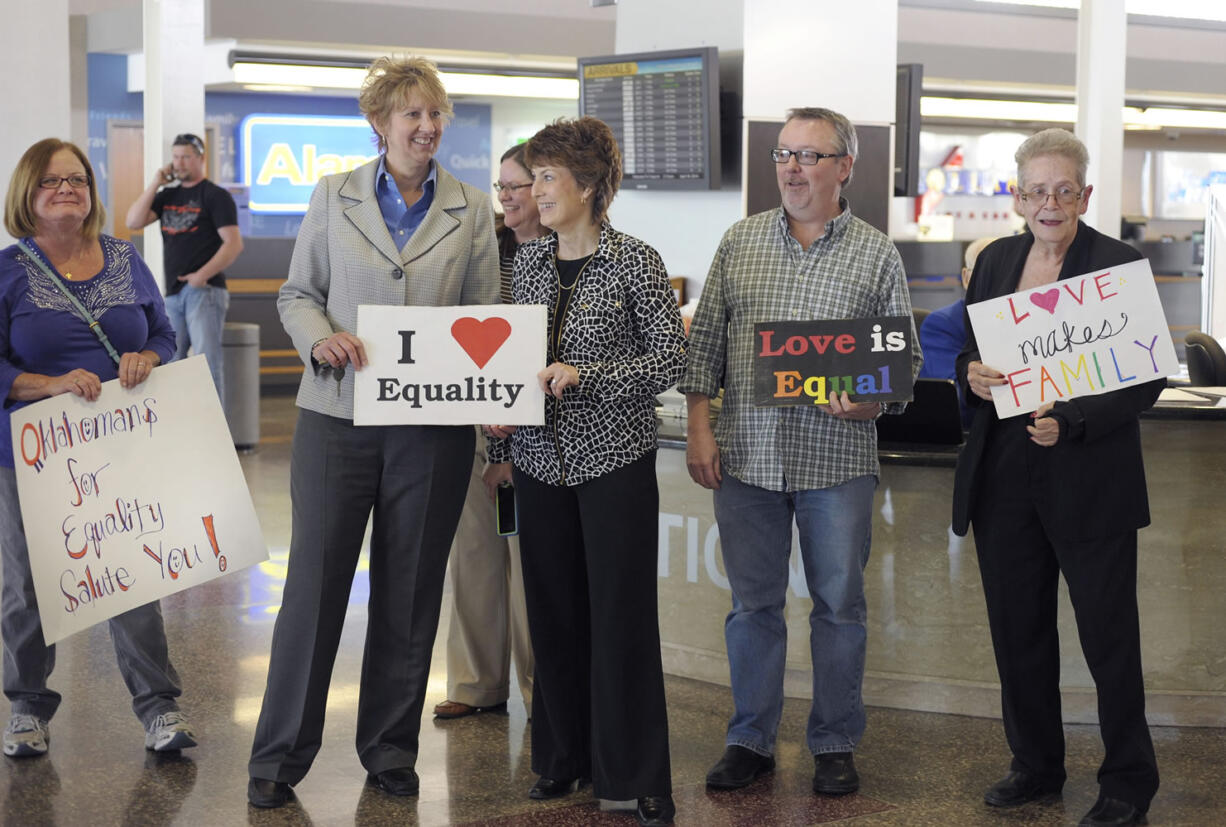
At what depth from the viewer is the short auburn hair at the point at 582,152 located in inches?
125

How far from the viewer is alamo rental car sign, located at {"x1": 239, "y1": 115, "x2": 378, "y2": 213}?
15438 millimetres

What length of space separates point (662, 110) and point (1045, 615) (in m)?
3.09

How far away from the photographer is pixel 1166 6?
9.99m

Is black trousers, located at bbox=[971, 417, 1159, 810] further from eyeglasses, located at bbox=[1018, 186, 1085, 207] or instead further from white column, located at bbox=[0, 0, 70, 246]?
white column, located at bbox=[0, 0, 70, 246]

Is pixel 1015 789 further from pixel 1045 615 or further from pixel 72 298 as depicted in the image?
pixel 72 298

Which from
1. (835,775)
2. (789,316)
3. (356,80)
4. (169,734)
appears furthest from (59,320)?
(356,80)

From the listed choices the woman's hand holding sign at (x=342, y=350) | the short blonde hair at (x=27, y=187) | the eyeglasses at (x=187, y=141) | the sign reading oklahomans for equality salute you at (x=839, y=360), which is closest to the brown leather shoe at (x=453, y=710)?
the woman's hand holding sign at (x=342, y=350)

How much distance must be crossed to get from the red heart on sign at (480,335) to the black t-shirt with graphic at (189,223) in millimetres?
5671

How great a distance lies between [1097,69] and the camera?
7461mm

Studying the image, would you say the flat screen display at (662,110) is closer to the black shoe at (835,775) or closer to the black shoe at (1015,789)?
the black shoe at (835,775)

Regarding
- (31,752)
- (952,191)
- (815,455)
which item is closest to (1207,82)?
(952,191)

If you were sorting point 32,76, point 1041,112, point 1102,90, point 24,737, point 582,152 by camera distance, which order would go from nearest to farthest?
point 582,152, point 24,737, point 32,76, point 1102,90, point 1041,112

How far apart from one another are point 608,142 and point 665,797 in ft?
4.94

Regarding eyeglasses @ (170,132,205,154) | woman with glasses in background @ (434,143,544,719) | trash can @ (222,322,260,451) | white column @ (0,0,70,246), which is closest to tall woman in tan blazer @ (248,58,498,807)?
woman with glasses in background @ (434,143,544,719)
